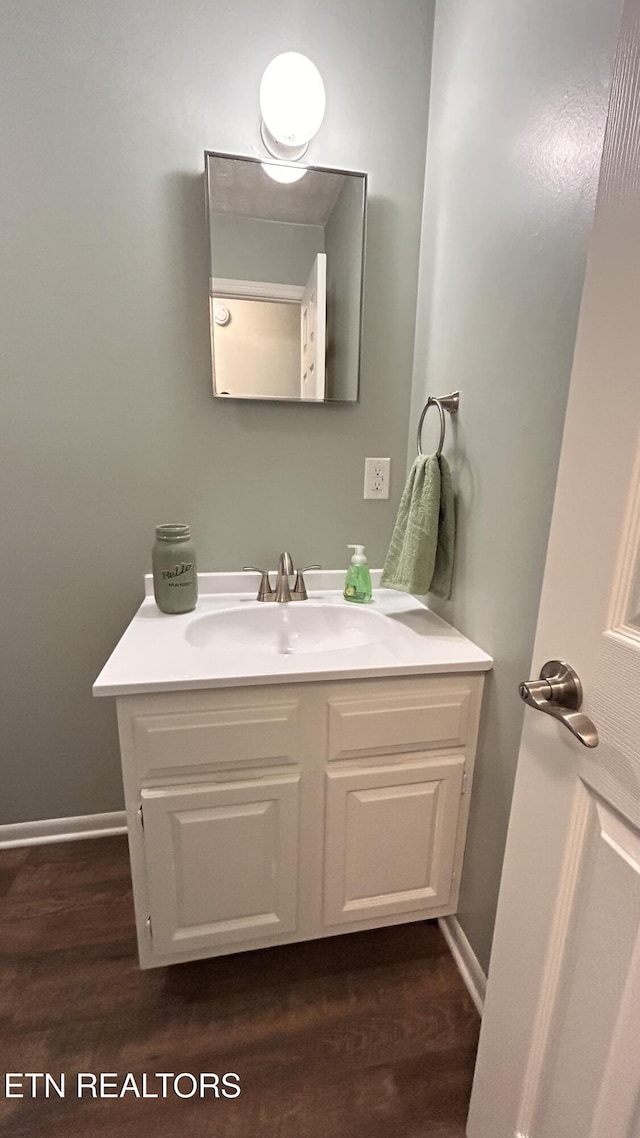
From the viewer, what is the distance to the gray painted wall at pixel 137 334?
1.20 m

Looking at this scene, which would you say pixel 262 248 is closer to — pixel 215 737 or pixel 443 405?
pixel 443 405

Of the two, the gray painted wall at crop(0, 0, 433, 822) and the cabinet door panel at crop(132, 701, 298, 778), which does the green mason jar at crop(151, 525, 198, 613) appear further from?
the cabinet door panel at crop(132, 701, 298, 778)

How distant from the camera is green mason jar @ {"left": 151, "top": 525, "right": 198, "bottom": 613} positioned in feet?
4.23

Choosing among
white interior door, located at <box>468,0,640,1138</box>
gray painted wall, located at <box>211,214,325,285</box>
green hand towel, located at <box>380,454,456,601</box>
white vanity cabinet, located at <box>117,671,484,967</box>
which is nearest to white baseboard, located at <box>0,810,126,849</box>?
white vanity cabinet, located at <box>117,671,484,967</box>

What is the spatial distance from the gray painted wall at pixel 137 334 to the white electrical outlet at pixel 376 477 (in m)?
0.03

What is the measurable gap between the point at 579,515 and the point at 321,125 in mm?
1263

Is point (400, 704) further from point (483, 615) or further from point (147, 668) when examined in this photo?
point (147, 668)

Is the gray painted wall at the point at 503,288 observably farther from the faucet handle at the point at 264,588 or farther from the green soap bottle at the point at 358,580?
the faucet handle at the point at 264,588

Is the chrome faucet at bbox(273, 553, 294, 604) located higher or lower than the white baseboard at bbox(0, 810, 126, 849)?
higher

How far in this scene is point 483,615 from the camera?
3.70 ft

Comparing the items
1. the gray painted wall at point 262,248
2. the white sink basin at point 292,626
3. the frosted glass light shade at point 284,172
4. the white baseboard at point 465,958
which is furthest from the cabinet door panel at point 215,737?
the frosted glass light shade at point 284,172

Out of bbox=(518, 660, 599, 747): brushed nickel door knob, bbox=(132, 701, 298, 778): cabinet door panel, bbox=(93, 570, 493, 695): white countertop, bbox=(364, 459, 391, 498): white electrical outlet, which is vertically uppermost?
bbox=(364, 459, 391, 498): white electrical outlet

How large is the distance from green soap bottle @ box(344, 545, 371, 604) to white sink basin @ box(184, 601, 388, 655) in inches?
1.6

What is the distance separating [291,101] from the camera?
117 centimetres
